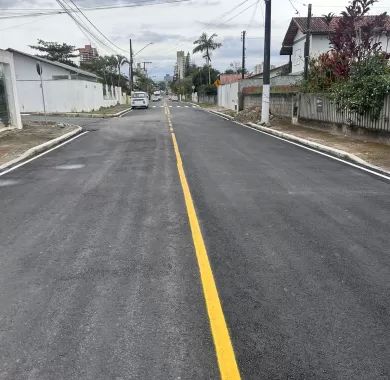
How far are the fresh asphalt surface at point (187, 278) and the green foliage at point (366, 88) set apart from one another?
6996 mm

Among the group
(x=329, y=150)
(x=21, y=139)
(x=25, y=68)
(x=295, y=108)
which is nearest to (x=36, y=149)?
(x=21, y=139)

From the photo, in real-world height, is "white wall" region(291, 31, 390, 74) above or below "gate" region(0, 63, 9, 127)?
above

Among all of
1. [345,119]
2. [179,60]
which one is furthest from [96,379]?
[179,60]

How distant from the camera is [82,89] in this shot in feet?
137

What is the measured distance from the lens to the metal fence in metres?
15.6

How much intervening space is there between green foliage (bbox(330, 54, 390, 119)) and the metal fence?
0.28m

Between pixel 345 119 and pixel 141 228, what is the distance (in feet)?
47.5

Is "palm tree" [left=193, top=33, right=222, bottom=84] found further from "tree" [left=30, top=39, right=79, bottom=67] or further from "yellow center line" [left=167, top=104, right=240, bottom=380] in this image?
"yellow center line" [left=167, top=104, right=240, bottom=380]

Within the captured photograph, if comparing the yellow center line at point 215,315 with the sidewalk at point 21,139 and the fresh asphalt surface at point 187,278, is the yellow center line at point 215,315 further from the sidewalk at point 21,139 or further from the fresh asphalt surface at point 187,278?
the sidewalk at point 21,139

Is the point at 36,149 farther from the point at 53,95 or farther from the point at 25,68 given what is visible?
the point at 25,68

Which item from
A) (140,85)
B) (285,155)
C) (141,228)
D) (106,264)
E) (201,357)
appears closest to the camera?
(201,357)

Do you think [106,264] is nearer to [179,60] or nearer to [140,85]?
[140,85]

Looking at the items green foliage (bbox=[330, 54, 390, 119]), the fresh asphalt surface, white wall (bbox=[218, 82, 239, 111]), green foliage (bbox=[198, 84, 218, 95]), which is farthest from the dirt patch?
green foliage (bbox=[198, 84, 218, 95])

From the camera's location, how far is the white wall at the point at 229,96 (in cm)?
4298
